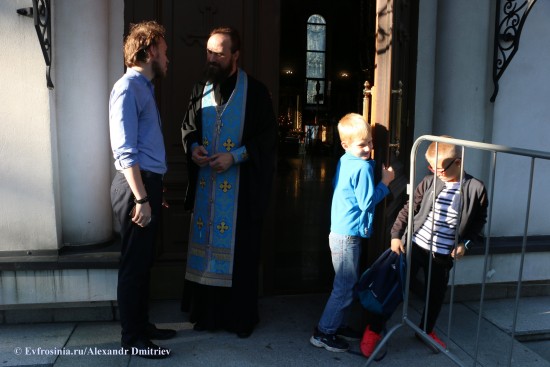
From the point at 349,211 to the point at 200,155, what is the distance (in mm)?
931

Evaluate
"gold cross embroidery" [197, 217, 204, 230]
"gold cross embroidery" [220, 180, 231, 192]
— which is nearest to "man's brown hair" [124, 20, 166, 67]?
"gold cross embroidery" [220, 180, 231, 192]

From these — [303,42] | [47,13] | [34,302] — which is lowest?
[34,302]

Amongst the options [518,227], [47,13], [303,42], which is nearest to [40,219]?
[47,13]

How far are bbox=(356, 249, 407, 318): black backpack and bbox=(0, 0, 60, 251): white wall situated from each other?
1960mm

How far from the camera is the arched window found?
25.9 m

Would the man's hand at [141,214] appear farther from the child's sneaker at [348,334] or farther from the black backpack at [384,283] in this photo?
the child's sneaker at [348,334]

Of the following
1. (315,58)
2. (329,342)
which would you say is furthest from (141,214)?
(315,58)

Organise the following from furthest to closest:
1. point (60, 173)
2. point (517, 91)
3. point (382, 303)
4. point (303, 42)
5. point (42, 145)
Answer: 1. point (303, 42)
2. point (517, 91)
3. point (60, 173)
4. point (42, 145)
5. point (382, 303)

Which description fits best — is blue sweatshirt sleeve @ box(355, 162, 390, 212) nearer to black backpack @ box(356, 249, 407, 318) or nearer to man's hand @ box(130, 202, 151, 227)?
black backpack @ box(356, 249, 407, 318)

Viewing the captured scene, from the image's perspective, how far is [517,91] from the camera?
4121 mm

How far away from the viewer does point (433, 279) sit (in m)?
3.14

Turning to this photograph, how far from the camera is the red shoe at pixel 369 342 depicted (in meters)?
3.14

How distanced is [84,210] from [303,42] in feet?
75.3

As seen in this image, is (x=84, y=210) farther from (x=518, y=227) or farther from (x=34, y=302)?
(x=518, y=227)
